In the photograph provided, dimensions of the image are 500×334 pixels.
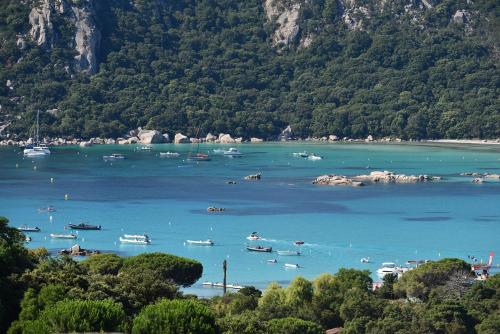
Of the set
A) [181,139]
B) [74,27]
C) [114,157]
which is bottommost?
[114,157]

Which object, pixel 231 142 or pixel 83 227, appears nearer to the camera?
pixel 83 227

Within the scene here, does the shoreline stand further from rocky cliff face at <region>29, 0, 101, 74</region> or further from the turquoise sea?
the turquoise sea

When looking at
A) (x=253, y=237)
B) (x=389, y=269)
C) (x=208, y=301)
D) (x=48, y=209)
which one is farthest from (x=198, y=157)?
(x=208, y=301)

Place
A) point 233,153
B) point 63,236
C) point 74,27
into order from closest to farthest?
point 63,236
point 233,153
point 74,27

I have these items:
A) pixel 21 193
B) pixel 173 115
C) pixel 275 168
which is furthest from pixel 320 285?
pixel 173 115

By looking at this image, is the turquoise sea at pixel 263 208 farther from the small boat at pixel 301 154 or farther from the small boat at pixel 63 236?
the small boat at pixel 301 154

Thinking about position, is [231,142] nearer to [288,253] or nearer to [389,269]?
[288,253]
